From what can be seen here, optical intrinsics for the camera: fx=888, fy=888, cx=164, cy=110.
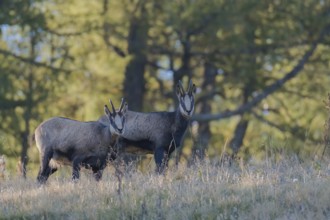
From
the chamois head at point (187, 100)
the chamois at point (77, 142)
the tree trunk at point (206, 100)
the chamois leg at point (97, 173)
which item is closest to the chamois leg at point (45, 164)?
the chamois at point (77, 142)

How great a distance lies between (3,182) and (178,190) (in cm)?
385

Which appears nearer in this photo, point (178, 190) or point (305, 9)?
point (178, 190)

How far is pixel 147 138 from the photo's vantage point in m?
17.0

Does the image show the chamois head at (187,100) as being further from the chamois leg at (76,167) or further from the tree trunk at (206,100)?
the tree trunk at (206,100)

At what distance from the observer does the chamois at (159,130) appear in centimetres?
1653

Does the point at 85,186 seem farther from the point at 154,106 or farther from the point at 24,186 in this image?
the point at 154,106

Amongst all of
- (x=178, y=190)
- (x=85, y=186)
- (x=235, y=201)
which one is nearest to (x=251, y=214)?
(x=235, y=201)

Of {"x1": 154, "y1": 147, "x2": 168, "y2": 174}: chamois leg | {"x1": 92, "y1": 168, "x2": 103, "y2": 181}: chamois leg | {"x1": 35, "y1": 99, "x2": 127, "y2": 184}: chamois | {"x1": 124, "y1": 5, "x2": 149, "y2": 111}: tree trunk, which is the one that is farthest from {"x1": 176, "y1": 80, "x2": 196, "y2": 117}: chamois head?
{"x1": 124, "y1": 5, "x2": 149, "y2": 111}: tree trunk

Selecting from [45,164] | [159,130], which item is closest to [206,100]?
[159,130]

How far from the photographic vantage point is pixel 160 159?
16.5 m

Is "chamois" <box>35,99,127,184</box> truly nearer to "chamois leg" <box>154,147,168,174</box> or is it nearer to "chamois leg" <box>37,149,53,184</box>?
"chamois leg" <box>37,149,53,184</box>

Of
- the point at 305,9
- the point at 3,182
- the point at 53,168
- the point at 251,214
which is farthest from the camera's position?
the point at 305,9

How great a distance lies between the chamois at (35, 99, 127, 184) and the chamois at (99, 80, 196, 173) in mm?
595

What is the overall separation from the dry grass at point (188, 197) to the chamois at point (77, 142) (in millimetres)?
1609
